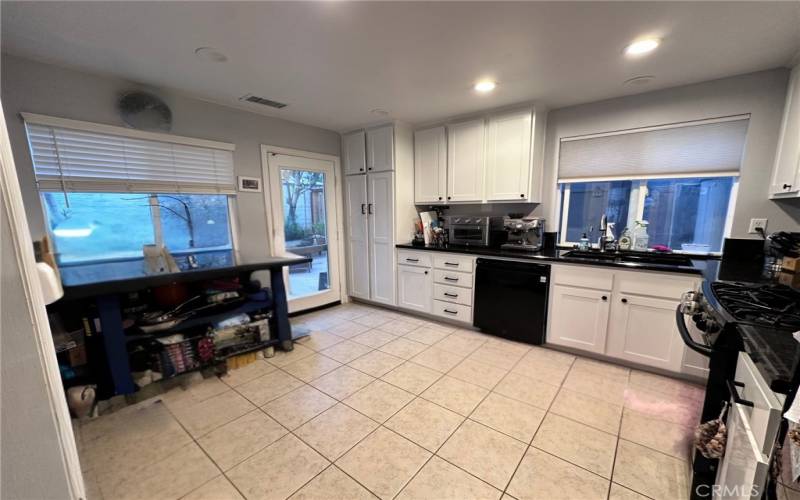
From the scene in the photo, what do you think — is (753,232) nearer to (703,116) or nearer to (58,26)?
(703,116)

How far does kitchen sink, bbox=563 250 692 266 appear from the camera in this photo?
2539mm

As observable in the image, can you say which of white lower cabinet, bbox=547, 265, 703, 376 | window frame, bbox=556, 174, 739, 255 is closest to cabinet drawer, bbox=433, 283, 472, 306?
white lower cabinet, bbox=547, 265, 703, 376

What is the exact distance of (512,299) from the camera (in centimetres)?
293

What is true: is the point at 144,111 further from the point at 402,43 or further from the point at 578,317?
the point at 578,317

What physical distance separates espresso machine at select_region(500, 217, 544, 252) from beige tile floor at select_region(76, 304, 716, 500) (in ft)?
3.51

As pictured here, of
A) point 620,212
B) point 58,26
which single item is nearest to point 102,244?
point 58,26

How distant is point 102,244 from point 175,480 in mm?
2014

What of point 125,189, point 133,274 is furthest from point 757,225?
point 125,189

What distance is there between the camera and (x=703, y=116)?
95.8 inches

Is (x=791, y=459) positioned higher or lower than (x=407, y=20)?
lower

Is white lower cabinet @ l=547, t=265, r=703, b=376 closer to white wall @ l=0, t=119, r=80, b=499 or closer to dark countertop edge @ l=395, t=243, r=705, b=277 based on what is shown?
dark countertop edge @ l=395, t=243, r=705, b=277

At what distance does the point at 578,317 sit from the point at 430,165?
226 cm

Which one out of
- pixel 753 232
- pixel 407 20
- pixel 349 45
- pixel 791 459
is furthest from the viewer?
pixel 753 232

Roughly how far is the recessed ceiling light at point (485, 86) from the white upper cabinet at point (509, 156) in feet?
1.73
